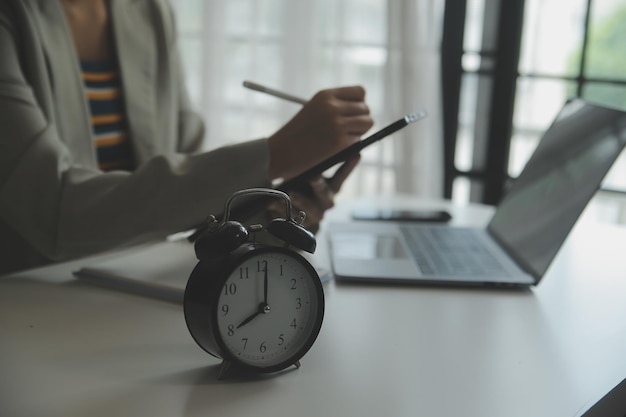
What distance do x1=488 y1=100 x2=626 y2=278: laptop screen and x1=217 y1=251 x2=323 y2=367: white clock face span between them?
0.43 metres

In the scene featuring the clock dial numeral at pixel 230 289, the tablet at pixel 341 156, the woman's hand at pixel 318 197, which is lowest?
the woman's hand at pixel 318 197

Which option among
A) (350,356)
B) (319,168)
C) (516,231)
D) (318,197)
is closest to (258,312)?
(350,356)

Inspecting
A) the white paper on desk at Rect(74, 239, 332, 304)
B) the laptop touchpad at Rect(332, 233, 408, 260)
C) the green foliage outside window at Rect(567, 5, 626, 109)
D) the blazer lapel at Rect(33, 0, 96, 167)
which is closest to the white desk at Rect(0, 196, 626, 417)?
the white paper on desk at Rect(74, 239, 332, 304)

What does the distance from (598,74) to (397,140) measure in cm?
58

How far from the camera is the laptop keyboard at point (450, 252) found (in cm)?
112

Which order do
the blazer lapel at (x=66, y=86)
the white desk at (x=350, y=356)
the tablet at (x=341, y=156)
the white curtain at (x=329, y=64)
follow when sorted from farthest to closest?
the white curtain at (x=329, y=64), the blazer lapel at (x=66, y=86), the tablet at (x=341, y=156), the white desk at (x=350, y=356)

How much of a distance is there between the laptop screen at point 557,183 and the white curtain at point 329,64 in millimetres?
900

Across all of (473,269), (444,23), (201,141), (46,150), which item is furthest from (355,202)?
(444,23)

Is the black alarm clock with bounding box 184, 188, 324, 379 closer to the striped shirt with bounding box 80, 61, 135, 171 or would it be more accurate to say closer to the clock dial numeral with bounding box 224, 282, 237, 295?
the clock dial numeral with bounding box 224, 282, 237, 295

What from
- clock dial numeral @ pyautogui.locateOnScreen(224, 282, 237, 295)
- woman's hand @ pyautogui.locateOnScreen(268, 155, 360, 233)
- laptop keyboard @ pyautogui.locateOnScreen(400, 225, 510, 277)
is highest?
clock dial numeral @ pyautogui.locateOnScreen(224, 282, 237, 295)

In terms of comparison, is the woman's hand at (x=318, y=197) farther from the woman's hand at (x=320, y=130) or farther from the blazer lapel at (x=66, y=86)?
the blazer lapel at (x=66, y=86)

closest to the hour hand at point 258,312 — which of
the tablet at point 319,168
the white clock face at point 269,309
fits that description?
the white clock face at point 269,309

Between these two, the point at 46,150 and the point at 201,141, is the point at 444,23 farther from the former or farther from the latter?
the point at 46,150

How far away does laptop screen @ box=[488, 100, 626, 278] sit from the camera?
109 centimetres
